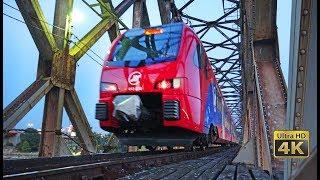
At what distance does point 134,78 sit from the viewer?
759 cm

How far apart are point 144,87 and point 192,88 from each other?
1.02m

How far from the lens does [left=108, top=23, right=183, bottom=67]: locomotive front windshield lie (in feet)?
25.5

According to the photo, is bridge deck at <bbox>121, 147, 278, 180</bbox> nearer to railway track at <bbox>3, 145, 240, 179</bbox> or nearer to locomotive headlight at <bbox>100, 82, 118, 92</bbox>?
railway track at <bbox>3, 145, 240, 179</bbox>

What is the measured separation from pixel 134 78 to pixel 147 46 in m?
0.94

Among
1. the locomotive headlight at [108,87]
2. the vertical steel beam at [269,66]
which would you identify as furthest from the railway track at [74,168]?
the vertical steel beam at [269,66]

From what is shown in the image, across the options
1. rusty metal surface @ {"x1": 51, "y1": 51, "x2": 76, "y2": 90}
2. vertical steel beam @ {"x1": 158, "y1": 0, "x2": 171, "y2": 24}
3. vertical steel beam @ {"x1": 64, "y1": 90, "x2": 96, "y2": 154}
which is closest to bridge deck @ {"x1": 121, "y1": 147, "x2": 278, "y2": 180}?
rusty metal surface @ {"x1": 51, "y1": 51, "x2": 76, "y2": 90}

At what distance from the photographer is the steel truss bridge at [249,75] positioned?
1964 mm

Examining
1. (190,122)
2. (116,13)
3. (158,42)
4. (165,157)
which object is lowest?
(165,157)

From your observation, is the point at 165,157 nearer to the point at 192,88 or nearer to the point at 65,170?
the point at 192,88

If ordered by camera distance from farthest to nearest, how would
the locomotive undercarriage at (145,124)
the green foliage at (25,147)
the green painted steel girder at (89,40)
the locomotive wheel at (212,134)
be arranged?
1. the green foliage at (25,147)
2. the locomotive wheel at (212,134)
3. the green painted steel girder at (89,40)
4. the locomotive undercarriage at (145,124)

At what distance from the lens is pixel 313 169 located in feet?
4.97

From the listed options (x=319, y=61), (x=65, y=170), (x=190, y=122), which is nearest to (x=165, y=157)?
(x=190, y=122)

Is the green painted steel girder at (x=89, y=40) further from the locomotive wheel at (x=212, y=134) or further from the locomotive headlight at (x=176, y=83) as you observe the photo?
the locomotive wheel at (x=212, y=134)

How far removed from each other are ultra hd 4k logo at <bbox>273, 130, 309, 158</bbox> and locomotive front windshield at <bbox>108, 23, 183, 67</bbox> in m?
5.59
